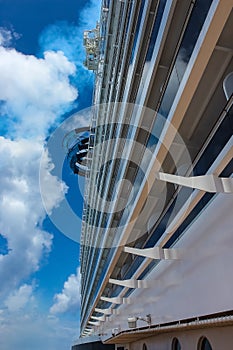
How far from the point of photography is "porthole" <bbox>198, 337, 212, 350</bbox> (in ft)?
17.9

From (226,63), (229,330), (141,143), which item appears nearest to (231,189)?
(226,63)

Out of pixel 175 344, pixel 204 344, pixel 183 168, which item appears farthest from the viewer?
pixel 175 344

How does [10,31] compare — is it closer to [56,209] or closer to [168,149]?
[56,209]

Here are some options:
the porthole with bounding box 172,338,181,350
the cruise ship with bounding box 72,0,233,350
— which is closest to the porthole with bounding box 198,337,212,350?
the cruise ship with bounding box 72,0,233,350

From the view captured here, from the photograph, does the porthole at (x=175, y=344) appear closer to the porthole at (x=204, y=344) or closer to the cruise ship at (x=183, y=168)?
the cruise ship at (x=183, y=168)

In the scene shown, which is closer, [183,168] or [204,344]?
[183,168]

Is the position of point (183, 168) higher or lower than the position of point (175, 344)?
higher

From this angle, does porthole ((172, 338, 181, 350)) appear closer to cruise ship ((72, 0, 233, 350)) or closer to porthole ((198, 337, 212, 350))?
cruise ship ((72, 0, 233, 350))

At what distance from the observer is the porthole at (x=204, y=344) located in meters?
5.46

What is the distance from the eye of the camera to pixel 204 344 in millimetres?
5617

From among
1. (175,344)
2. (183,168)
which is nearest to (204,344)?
(175,344)

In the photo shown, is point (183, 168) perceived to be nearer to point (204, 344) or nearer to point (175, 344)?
point (204, 344)

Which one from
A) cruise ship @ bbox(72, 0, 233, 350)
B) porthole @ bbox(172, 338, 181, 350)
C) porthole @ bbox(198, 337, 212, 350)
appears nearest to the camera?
cruise ship @ bbox(72, 0, 233, 350)

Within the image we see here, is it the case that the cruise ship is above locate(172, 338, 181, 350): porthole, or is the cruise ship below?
above
